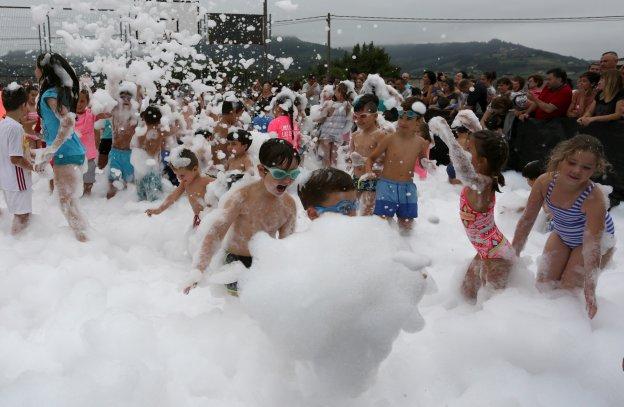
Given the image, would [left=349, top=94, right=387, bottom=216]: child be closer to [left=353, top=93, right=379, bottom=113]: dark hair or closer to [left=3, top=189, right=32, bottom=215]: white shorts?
[left=353, top=93, right=379, bottom=113]: dark hair

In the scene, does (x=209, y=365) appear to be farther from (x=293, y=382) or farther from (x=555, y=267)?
(x=555, y=267)

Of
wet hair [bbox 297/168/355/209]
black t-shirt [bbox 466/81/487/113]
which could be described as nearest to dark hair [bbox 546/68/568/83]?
black t-shirt [bbox 466/81/487/113]

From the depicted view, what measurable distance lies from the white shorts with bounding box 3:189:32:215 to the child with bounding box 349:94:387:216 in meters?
3.23

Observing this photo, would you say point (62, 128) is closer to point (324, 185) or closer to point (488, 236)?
point (324, 185)

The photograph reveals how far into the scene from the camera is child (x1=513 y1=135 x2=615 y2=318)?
2727 millimetres

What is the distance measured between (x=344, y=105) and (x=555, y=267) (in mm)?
4961

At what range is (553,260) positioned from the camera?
3.11m

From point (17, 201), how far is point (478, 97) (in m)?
7.35

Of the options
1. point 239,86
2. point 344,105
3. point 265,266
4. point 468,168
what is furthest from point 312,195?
point 239,86

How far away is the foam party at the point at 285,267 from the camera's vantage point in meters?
2.19

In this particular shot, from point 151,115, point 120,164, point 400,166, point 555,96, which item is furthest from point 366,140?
point 555,96

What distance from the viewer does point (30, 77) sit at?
48.6 feet

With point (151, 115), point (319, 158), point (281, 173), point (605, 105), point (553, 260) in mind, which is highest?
point (605, 105)

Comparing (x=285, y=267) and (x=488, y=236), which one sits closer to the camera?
(x=285, y=267)
